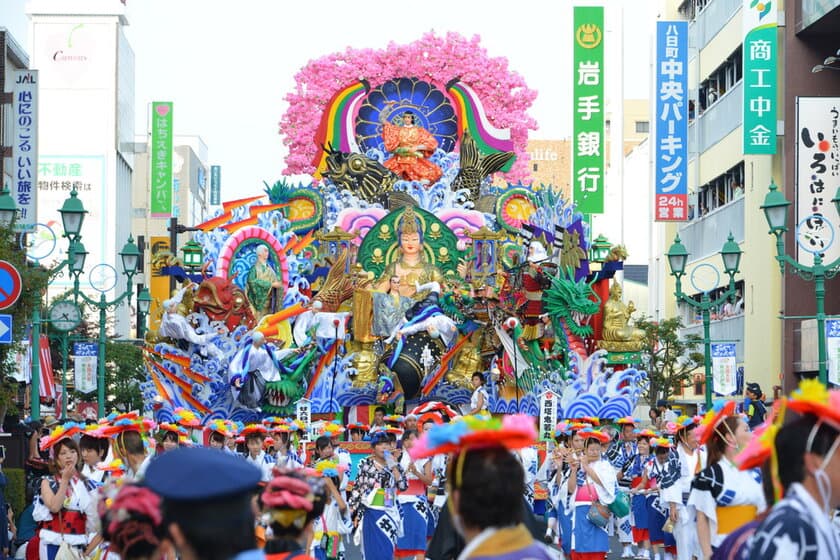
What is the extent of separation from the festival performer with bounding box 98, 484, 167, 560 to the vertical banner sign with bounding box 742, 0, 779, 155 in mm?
32226

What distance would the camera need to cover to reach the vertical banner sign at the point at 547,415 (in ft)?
79.1

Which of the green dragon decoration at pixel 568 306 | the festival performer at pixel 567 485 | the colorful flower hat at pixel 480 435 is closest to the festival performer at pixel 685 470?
the festival performer at pixel 567 485

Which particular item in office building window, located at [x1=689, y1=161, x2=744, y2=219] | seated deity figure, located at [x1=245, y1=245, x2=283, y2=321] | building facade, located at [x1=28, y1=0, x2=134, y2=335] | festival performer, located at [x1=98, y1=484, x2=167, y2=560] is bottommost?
festival performer, located at [x1=98, y1=484, x2=167, y2=560]

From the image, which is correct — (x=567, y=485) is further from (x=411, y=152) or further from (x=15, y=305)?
(x=411, y=152)

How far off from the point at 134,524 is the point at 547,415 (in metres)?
19.0

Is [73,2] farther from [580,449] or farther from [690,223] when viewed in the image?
[580,449]

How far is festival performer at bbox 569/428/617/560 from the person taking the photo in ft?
50.7

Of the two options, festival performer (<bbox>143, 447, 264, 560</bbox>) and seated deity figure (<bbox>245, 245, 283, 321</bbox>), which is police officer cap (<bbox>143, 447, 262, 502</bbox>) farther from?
seated deity figure (<bbox>245, 245, 283, 321</bbox>)

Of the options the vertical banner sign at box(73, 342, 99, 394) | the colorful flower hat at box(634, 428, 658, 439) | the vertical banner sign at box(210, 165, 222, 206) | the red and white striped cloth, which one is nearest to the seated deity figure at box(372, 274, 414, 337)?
the vertical banner sign at box(73, 342, 99, 394)

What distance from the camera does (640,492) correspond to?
1881cm

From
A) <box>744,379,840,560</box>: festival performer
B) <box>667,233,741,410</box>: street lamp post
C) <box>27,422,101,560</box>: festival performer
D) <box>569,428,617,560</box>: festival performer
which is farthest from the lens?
<box>667,233,741,410</box>: street lamp post

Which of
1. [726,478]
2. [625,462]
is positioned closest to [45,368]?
[625,462]

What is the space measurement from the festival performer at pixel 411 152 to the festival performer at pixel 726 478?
2621cm

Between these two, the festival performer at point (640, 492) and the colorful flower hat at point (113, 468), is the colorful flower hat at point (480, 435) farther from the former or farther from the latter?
the festival performer at point (640, 492)
